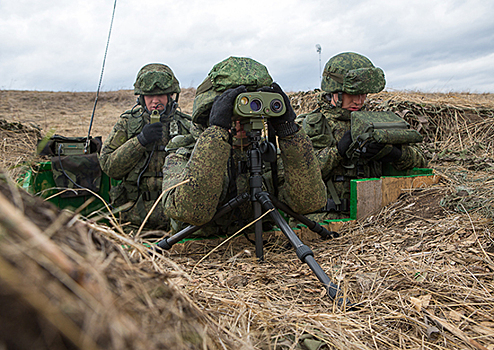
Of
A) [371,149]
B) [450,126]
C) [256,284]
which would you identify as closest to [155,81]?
[371,149]

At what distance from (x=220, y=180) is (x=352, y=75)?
1.99 metres

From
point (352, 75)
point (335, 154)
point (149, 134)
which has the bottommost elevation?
point (335, 154)

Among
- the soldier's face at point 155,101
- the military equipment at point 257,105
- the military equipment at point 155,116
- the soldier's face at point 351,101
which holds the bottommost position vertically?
the military equipment at point 257,105

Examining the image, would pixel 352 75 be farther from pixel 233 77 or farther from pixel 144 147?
pixel 144 147

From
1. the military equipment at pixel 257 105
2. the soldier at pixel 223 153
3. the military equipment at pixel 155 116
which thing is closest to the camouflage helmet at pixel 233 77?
the soldier at pixel 223 153

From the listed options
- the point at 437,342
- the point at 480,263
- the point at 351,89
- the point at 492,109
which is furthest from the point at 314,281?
the point at 492,109

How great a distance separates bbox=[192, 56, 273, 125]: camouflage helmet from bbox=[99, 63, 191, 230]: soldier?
1.47 metres

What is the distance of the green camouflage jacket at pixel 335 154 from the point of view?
3219mm

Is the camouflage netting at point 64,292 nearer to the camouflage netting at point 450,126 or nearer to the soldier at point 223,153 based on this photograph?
the soldier at point 223,153

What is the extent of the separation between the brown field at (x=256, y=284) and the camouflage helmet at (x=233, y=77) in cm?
93

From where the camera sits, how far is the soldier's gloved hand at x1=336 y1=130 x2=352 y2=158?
314 cm

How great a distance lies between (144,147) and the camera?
135 inches

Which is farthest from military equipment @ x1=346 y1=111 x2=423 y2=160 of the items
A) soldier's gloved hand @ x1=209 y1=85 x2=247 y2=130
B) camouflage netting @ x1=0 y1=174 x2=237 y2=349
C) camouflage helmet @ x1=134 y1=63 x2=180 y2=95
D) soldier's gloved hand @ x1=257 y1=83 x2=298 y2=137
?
camouflage netting @ x1=0 y1=174 x2=237 y2=349

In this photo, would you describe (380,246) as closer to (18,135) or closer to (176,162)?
(176,162)
